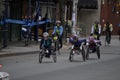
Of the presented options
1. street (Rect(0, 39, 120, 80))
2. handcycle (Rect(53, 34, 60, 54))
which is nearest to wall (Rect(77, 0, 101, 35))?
handcycle (Rect(53, 34, 60, 54))

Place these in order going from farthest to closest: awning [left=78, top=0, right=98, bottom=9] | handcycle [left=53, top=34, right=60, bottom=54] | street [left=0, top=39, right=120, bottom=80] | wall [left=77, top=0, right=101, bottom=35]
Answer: wall [left=77, top=0, right=101, bottom=35], awning [left=78, top=0, right=98, bottom=9], handcycle [left=53, top=34, right=60, bottom=54], street [left=0, top=39, right=120, bottom=80]

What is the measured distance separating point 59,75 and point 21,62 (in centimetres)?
479

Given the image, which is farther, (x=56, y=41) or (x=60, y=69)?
(x=56, y=41)

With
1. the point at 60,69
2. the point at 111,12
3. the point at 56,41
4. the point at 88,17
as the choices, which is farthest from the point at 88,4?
the point at 60,69

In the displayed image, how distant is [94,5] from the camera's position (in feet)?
155

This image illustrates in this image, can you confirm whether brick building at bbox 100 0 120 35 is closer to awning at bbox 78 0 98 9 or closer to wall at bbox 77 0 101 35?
wall at bbox 77 0 101 35

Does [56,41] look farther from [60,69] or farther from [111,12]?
[111,12]

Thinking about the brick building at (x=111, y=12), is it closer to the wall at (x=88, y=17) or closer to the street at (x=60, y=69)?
the wall at (x=88, y=17)

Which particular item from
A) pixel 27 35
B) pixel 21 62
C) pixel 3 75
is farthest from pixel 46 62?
pixel 3 75

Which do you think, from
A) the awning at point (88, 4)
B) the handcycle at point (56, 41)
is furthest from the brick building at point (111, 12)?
the handcycle at point (56, 41)

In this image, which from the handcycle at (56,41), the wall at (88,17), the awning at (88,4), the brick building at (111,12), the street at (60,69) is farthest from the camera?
the brick building at (111,12)

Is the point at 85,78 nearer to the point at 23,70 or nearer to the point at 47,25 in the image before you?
the point at 23,70

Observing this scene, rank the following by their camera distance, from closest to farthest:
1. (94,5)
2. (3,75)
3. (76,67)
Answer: (3,75)
(76,67)
(94,5)

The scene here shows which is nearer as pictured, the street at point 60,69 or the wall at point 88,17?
the street at point 60,69
